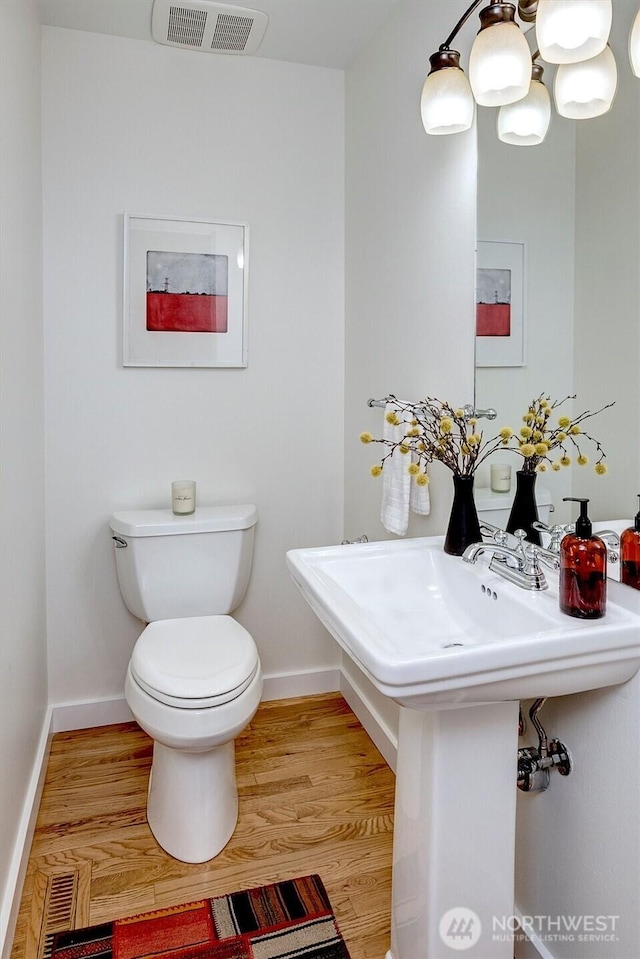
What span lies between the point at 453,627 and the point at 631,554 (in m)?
0.40

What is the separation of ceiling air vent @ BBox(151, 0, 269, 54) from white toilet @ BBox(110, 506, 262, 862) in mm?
1562

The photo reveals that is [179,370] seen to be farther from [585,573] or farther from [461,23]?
[585,573]

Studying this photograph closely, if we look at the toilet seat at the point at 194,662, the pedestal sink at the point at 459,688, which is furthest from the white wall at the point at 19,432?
the pedestal sink at the point at 459,688

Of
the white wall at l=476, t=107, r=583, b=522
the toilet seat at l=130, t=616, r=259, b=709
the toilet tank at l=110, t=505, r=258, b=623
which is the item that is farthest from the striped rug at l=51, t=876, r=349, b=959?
the white wall at l=476, t=107, r=583, b=522

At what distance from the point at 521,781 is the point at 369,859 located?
0.62 meters

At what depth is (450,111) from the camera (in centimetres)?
150

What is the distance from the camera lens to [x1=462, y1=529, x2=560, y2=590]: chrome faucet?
130 cm

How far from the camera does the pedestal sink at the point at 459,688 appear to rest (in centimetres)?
104

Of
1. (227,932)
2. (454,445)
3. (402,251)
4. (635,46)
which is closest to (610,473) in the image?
(454,445)

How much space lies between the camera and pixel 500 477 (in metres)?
1.57

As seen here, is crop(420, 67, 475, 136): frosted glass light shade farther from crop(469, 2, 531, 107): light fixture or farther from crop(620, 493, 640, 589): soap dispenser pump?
crop(620, 493, 640, 589): soap dispenser pump

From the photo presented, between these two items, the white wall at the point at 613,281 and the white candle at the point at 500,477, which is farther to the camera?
the white candle at the point at 500,477

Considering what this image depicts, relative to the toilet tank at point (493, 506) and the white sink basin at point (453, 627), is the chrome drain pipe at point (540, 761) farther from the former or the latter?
the toilet tank at point (493, 506)

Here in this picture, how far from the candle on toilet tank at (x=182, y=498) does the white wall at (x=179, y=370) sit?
0.13 meters
